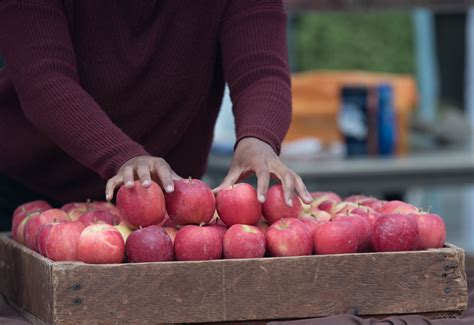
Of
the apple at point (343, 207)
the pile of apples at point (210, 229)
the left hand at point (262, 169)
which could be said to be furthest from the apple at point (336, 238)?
the apple at point (343, 207)

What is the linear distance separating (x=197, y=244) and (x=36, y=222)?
47 centimetres

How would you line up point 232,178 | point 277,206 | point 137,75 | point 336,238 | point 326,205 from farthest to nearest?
point 137,75 → point 326,205 → point 232,178 → point 277,206 → point 336,238

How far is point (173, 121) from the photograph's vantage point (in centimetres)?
295

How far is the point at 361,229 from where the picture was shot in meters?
2.35

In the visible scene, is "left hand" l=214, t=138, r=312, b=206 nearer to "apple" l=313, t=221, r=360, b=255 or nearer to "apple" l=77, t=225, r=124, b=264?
"apple" l=313, t=221, r=360, b=255

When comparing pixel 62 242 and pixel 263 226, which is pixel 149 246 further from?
pixel 263 226

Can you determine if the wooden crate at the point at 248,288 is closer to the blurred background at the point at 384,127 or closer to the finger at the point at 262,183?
the finger at the point at 262,183

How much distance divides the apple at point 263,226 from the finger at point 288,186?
9cm

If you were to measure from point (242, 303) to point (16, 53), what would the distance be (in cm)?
97

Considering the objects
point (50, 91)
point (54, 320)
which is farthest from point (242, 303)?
point (50, 91)

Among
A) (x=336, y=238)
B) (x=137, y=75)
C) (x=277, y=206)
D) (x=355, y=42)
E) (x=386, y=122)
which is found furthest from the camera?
(x=355, y=42)

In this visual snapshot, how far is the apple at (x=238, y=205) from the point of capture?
234cm

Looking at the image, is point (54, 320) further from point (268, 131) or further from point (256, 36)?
point (256, 36)

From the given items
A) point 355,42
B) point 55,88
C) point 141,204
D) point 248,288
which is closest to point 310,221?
point 248,288
